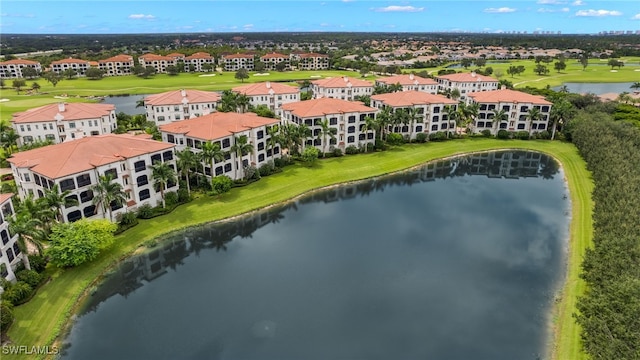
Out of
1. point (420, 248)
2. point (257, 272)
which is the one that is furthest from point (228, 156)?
point (420, 248)

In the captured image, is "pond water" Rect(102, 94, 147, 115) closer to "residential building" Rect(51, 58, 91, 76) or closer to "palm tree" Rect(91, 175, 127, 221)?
"residential building" Rect(51, 58, 91, 76)

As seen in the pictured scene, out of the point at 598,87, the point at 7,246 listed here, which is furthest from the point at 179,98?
the point at 598,87

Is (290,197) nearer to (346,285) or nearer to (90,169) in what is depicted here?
(346,285)

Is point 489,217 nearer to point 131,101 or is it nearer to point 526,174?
point 526,174

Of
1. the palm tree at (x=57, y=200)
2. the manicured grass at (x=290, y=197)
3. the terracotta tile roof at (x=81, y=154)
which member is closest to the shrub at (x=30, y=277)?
the manicured grass at (x=290, y=197)

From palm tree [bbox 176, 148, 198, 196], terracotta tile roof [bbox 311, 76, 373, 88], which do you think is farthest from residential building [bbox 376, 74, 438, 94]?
palm tree [bbox 176, 148, 198, 196]
